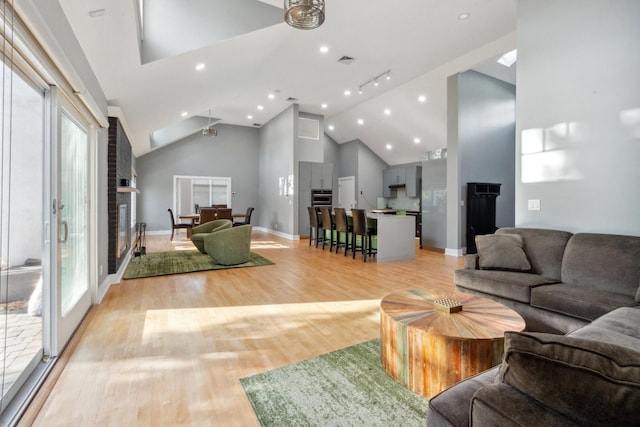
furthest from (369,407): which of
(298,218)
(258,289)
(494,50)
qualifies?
(298,218)

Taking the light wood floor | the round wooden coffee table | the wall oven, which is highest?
the wall oven

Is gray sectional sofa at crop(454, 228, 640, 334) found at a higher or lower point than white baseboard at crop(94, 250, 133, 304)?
higher

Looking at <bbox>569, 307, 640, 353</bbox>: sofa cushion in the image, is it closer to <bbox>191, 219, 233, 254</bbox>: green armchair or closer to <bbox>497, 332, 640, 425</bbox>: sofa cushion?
<bbox>497, 332, 640, 425</bbox>: sofa cushion

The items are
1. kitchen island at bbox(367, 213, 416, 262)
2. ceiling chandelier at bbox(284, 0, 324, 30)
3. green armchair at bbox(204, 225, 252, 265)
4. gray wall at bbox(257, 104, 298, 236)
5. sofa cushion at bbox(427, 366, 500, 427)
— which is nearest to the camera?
sofa cushion at bbox(427, 366, 500, 427)

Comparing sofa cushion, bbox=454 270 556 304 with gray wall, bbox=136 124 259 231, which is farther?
gray wall, bbox=136 124 259 231

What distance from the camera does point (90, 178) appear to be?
3512 mm

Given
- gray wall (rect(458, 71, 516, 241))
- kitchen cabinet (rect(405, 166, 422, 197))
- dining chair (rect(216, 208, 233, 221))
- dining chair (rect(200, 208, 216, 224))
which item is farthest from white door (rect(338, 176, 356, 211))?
gray wall (rect(458, 71, 516, 241))

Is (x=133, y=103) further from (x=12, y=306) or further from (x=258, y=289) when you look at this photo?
(x=12, y=306)

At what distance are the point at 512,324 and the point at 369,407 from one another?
921 millimetres

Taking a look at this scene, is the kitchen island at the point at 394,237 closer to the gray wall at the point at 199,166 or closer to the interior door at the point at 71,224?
the interior door at the point at 71,224

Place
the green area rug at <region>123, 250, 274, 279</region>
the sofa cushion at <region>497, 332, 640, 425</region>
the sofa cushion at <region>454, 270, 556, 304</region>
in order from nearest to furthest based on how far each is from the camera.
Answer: the sofa cushion at <region>497, 332, 640, 425</region>
the sofa cushion at <region>454, 270, 556, 304</region>
the green area rug at <region>123, 250, 274, 279</region>

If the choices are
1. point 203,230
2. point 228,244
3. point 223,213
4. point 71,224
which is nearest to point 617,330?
point 71,224

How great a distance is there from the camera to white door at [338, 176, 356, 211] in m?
12.0

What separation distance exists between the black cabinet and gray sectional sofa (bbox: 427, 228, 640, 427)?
3.43 metres
